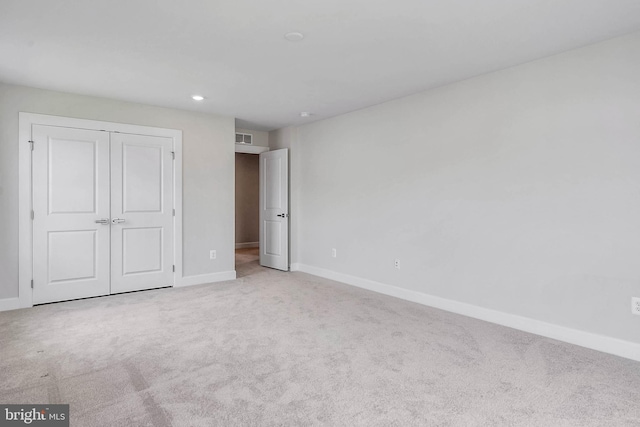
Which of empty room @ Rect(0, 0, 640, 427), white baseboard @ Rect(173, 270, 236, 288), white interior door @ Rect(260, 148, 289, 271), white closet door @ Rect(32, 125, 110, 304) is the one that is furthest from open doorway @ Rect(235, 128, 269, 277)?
white closet door @ Rect(32, 125, 110, 304)

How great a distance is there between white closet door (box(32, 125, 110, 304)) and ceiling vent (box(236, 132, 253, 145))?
84.1 inches

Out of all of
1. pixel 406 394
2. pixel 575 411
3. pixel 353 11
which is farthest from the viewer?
pixel 353 11

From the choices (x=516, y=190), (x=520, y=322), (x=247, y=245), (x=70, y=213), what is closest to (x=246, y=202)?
(x=247, y=245)

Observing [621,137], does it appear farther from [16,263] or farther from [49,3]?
[16,263]

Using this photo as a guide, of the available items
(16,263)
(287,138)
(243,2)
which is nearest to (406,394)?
(243,2)

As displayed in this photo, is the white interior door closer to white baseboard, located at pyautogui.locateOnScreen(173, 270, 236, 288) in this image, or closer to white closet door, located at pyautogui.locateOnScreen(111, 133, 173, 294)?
white baseboard, located at pyautogui.locateOnScreen(173, 270, 236, 288)

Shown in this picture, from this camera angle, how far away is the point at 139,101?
4535mm

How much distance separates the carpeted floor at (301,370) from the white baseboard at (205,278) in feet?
3.40

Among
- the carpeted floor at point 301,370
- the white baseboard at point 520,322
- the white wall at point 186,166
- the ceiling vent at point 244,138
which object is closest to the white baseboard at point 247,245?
the ceiling vent at point 244,138

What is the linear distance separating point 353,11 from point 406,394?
2.46 m

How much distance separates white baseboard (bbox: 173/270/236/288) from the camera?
498cm

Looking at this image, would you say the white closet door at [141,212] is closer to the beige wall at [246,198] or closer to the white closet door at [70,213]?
the white closet door at [70,213]

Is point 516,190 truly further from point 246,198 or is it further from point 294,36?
point 246,198

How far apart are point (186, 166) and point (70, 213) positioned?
1473mm
